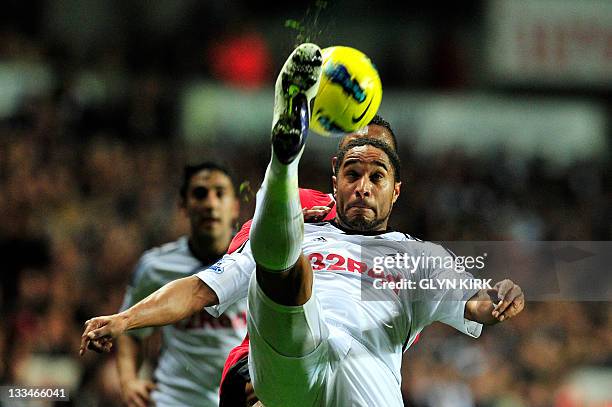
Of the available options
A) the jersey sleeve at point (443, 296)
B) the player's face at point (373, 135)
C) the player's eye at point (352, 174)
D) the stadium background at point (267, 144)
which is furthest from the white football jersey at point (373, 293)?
the stadium background at point (267, 144)

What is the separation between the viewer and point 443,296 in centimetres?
395

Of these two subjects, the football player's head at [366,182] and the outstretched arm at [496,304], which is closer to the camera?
the outstretched arm at [496,304]

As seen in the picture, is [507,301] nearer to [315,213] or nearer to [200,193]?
[315,213]

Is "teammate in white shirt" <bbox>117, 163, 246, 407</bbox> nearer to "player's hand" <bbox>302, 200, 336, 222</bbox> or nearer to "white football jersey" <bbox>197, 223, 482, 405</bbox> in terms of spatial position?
"player's hand" <bbox>302, 200, 336, 222</bbox>

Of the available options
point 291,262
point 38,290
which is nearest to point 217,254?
point 291,262

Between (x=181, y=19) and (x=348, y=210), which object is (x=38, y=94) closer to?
(x=181, y=19)

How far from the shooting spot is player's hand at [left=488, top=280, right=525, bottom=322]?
3590 millimetres

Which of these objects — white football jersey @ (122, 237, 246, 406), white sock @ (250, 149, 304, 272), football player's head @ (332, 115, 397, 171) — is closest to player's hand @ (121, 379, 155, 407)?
white football jersey @ (122, 237, 246, 406)

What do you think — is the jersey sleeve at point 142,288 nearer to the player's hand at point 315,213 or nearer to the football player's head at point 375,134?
the player's hand at point 315,213

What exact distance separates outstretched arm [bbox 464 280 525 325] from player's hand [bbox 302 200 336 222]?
758 millimetres

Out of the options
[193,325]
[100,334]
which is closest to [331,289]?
[100,334]

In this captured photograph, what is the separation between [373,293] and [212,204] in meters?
1.64

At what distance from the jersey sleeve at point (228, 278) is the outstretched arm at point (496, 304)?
88cm

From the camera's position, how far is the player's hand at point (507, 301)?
11.8ft
